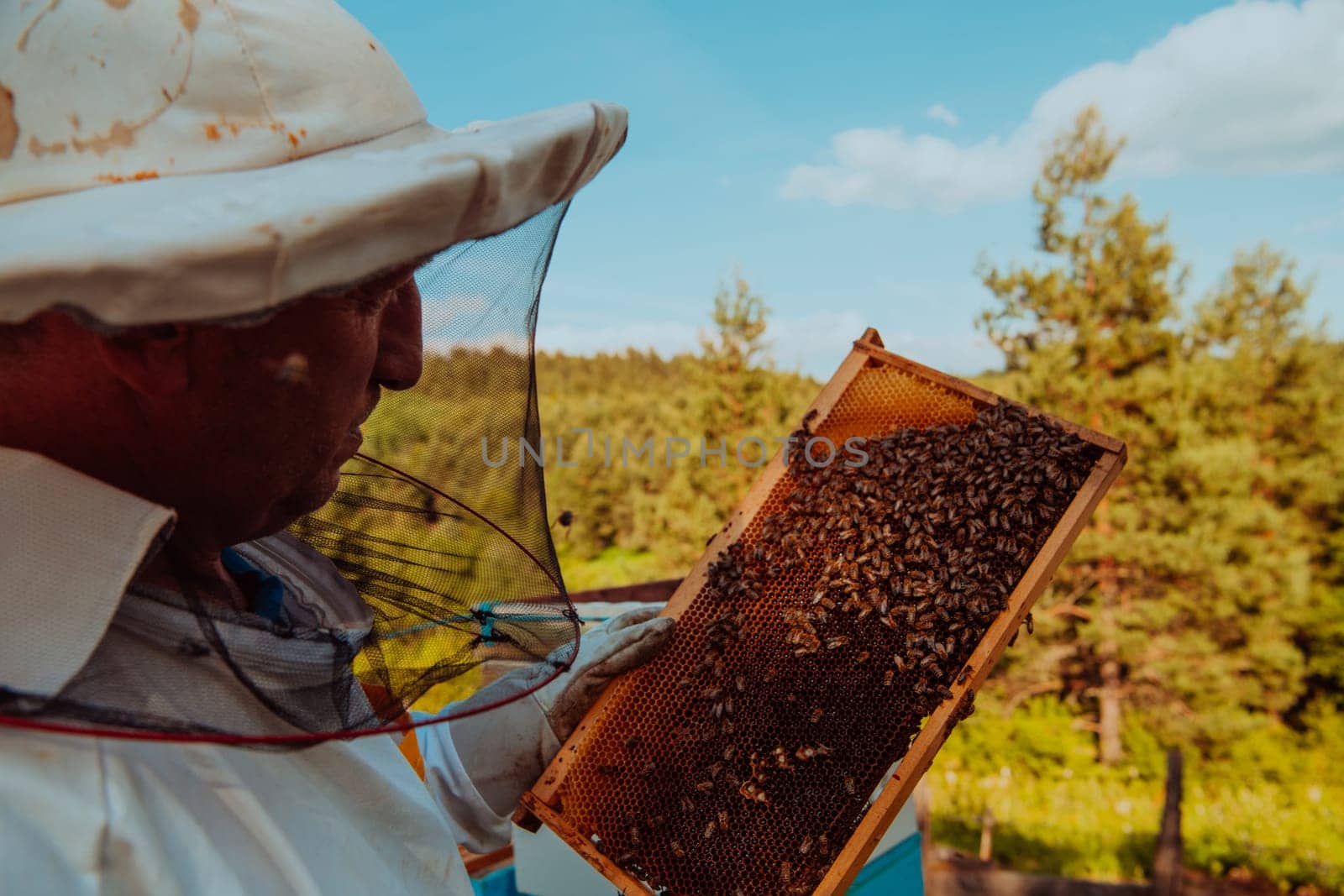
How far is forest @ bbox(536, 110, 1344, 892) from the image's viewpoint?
20203 mm

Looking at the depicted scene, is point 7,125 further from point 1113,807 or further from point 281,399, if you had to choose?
point 1113,807

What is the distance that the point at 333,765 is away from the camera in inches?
66.8

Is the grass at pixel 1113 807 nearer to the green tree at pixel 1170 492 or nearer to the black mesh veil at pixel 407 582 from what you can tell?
the green tree at pixel 1170 492

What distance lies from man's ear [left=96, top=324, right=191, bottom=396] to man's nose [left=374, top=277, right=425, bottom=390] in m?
0.39

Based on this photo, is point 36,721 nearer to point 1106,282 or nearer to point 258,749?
point 258,749

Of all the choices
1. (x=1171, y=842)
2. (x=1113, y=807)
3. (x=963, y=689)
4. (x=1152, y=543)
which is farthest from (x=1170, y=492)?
(x=963, y=689)

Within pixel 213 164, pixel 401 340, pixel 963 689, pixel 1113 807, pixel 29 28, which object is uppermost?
pixel 29 28

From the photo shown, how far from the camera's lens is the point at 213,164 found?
115 cm

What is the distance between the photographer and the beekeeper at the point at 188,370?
106 centimetres

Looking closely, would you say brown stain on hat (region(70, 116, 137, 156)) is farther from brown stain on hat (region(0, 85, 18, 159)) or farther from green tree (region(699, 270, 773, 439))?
green tree (region(699, 270, 773, 439))

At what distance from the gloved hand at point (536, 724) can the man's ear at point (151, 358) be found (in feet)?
5.18

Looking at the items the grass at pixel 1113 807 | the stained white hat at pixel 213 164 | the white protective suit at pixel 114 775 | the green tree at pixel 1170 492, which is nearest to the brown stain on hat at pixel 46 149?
the stained white hat at pixel 213 164

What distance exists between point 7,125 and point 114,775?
2.89 ft

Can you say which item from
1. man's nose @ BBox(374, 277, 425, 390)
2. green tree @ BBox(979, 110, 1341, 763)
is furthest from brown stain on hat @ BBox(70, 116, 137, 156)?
green tree @ BBox(979, 110, 1341, 763)
